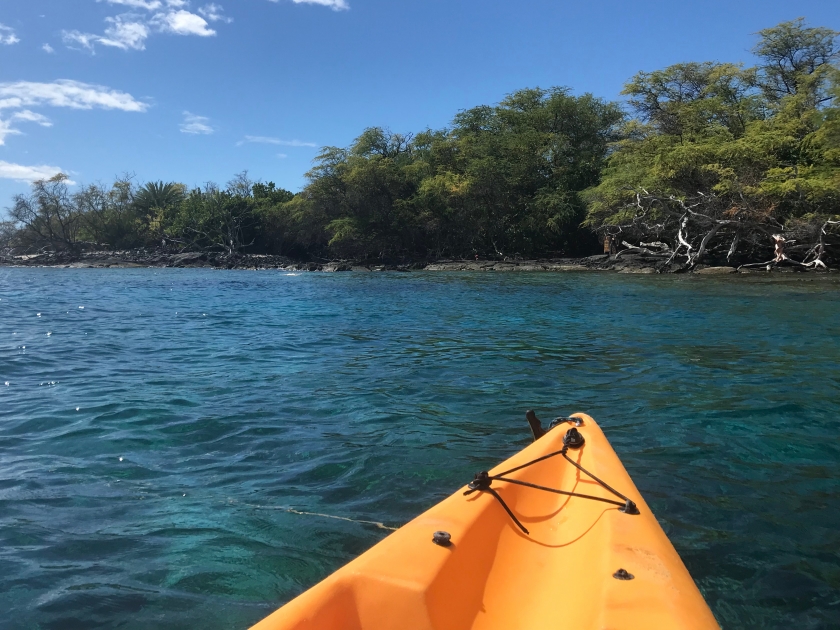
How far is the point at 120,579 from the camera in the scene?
116 inches

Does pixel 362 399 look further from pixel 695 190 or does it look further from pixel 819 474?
pixel 695 190

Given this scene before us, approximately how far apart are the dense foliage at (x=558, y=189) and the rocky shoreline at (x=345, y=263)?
1.42m

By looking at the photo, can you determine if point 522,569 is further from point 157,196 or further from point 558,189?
point 157,196

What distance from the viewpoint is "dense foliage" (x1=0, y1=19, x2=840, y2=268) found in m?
26.8

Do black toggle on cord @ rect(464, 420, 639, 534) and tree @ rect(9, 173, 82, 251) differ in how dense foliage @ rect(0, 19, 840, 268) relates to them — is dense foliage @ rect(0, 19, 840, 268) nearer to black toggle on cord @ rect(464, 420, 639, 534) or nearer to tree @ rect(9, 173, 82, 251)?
tree @ rect(9, 173, 82, 251)

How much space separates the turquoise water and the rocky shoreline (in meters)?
19.8

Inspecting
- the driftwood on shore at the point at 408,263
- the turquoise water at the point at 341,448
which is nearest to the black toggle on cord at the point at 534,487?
the turquoise water at the point at 341,448

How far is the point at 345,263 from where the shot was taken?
4453cm

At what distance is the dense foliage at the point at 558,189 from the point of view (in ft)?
87.8

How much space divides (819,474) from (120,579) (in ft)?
15.2

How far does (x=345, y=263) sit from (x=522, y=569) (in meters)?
42.8

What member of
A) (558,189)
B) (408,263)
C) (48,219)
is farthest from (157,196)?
(558,189)

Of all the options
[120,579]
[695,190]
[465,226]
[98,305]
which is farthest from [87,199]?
[120,579]

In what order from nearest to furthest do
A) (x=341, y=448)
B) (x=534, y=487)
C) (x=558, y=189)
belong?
1. (x=534, y=487)
2. (x=341, y=448)
3. (x=558, y=189)
